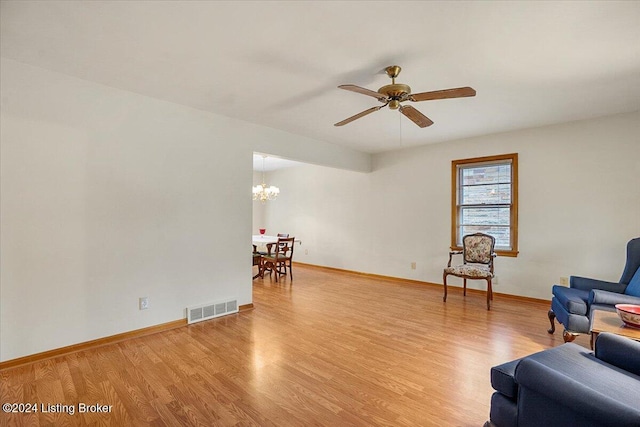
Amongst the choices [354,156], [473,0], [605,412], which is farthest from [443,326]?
[354,156]

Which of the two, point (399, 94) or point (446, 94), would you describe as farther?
point (399, 94)

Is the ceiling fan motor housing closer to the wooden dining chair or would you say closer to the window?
the window

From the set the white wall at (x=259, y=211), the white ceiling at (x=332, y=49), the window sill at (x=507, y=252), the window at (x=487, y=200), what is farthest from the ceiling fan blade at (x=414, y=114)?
the white wall at (x=259, y=211)

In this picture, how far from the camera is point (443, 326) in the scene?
3410 millimetres

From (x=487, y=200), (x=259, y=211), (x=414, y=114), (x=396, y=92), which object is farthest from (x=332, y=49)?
(x=259, y=211)

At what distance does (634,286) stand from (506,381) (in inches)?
96.6

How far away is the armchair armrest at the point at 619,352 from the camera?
1.54 meters

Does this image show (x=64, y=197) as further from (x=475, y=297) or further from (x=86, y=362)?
(x=475, y=297)

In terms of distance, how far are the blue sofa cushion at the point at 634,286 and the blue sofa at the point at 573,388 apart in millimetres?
1734

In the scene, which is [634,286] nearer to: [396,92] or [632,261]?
[632,261]

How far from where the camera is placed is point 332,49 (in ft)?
7.45

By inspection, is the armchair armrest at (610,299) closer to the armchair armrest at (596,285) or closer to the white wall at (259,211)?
the armchair armrest at (596,285)

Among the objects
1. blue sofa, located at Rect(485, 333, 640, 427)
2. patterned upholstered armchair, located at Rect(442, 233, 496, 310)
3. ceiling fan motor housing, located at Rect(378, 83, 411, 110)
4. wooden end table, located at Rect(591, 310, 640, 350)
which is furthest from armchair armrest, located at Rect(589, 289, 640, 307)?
ceiling fan motor housing, located at Rect(378, 83, 411, 110)

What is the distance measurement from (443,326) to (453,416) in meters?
1.63
